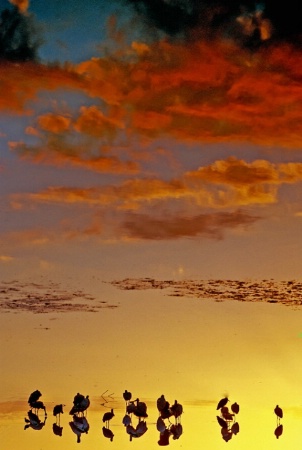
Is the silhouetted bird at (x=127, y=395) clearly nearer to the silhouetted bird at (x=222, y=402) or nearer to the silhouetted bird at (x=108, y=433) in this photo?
the silhouetted bird at (x=108, y=433)

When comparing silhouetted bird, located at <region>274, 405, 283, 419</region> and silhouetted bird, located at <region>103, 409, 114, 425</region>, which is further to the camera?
silhouetted bird, located at <region>103, 409, 114, 425</region>

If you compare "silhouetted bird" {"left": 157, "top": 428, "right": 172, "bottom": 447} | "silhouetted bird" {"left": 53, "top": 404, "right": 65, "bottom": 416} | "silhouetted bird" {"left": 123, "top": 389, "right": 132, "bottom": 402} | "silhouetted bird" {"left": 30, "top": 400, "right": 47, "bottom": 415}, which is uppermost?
"silhouetted bird" {"left": 123, "top": 389, "right": 132, "bottom": 402}

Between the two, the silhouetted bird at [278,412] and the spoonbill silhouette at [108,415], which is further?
the spoonbill silhouette at [108,415]

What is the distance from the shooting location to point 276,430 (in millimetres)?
3994

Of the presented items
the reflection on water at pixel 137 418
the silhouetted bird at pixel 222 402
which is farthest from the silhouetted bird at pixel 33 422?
the silhouetted bird at pixel 222 402

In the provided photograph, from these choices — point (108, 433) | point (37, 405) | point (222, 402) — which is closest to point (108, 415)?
point (108, 433)

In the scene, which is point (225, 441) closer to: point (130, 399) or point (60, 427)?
point (130, 399)

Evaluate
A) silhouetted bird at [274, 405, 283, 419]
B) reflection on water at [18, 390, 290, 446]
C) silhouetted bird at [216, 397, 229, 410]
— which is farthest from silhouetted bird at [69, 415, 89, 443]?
silhouetted bird at [274, 405, 283, 419]

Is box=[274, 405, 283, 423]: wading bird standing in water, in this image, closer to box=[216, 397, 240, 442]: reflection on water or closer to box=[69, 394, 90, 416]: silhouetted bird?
box=[216, 397, 240, 442]: reflection on water

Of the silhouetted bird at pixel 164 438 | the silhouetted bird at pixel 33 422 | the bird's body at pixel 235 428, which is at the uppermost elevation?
the silhouetted bird at pixel 33 422

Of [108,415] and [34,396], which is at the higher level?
[34,396]

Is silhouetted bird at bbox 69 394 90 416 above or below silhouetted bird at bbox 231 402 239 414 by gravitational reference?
above

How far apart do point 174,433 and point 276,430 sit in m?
0.60

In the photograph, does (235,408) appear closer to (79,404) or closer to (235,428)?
(235,428)
